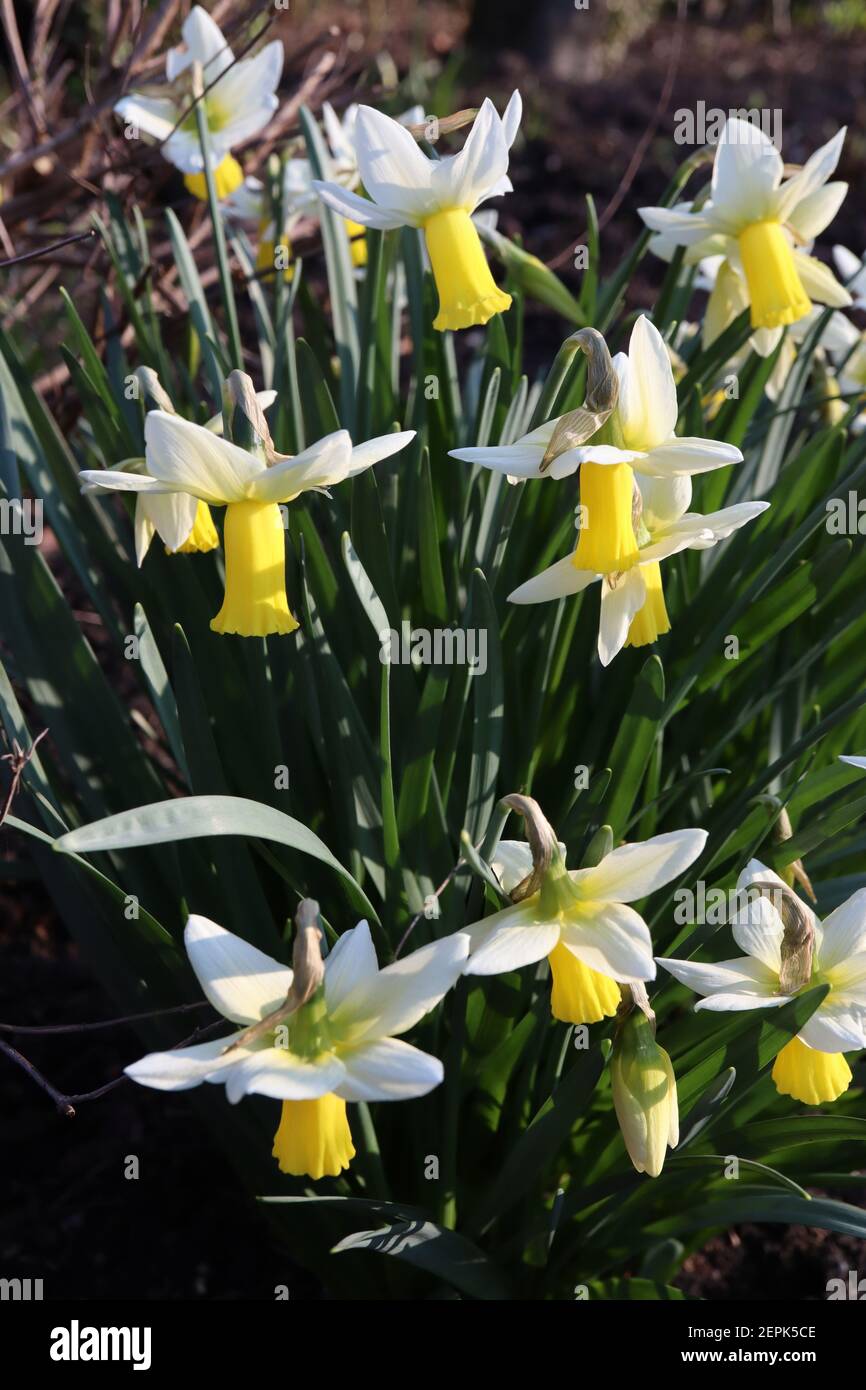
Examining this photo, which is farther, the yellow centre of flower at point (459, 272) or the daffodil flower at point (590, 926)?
the yellow centre of flower at point (459, 272)

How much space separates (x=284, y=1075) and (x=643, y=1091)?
1.15ft

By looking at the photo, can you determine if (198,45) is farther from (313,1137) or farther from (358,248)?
(313,1137)

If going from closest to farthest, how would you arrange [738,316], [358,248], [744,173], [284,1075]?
[284,1075], [744,173], [738,316], [358,248]

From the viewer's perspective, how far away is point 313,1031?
3.24ft

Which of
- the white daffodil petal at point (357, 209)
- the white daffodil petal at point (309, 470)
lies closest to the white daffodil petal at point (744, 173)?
the white daffodil petal at point (357, 209)

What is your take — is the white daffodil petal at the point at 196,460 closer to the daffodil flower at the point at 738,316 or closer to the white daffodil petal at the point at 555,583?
the white daffodil petal at the point at 555,583

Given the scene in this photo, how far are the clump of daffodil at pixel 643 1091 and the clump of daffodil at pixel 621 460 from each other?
33 cm

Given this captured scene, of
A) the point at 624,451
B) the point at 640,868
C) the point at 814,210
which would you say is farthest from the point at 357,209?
the point at 640,868

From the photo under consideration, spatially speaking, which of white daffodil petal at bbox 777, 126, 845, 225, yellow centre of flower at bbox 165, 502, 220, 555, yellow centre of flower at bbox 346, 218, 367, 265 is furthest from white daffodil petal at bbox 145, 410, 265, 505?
yellow centre of flower at bbox 346, 218, 367, 265

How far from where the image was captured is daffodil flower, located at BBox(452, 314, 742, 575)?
44.5 inches

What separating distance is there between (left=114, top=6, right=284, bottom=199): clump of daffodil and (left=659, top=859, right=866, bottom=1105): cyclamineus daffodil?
50.2 inches

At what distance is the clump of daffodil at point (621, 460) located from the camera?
3.65 ft

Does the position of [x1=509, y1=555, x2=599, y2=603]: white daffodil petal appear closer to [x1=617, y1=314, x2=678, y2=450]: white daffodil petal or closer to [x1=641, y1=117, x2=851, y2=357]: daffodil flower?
[x1=617, y1=314, x2=678, y2=450]: white daffodil petal
